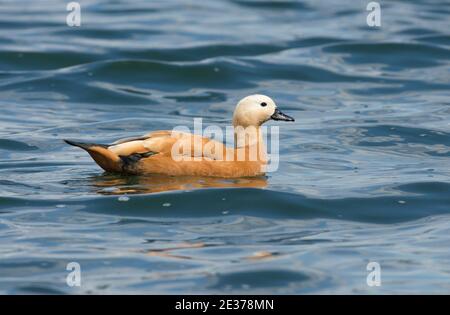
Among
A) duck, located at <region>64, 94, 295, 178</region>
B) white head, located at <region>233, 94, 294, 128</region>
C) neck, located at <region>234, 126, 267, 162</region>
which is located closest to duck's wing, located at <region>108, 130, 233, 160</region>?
Answer: duck, located at <region>64, 94, 295, 178</region>

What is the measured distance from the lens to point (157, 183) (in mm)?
10406

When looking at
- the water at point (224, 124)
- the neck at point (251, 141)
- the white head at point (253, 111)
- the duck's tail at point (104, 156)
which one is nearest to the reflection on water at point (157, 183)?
the water at point (224, 124)

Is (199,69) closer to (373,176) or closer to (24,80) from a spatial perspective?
(24,80)

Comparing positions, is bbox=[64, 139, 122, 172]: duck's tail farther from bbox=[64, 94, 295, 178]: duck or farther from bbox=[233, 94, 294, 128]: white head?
bbox=[233, 94, 294, 128]: white head

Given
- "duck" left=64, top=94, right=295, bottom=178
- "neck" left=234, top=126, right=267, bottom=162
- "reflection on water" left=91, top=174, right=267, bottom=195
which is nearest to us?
"reflection on water" left=91, top=174, right=267, bottom=195

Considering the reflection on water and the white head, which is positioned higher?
the white head

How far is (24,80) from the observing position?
648 inches

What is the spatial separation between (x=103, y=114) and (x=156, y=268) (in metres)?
6.93

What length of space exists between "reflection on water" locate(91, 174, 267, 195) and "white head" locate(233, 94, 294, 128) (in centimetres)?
62

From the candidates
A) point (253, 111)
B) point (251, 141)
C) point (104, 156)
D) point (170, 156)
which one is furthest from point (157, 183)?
point (253, 111)

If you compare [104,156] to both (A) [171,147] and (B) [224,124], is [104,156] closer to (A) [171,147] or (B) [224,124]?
(A) [171,147]

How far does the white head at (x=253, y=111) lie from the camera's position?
11.0 m

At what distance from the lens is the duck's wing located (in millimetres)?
10344

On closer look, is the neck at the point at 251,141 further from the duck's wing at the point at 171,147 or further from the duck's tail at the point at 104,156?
the duck's tail at the point at 104,156
